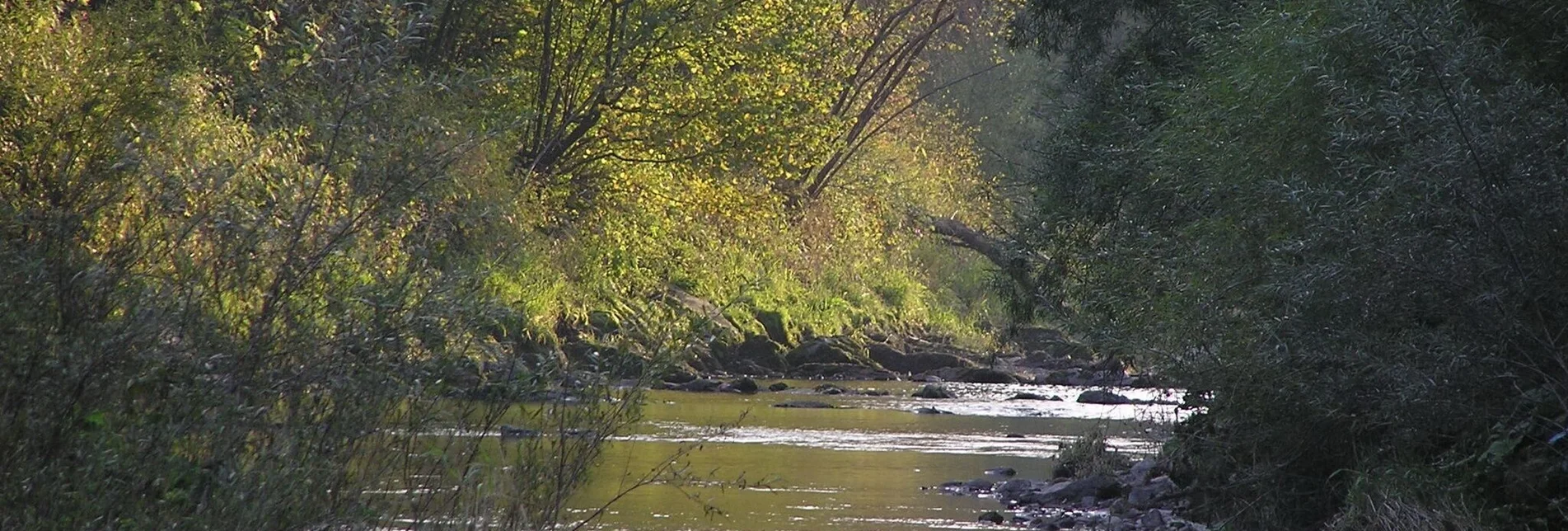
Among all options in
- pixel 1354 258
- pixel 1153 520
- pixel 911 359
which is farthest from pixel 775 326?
pixel 1354 258

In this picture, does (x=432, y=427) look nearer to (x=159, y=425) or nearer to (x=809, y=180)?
(x=159, y=425)

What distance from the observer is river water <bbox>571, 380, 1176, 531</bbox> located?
13.4 m

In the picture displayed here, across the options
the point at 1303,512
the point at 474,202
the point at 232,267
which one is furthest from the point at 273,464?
the point at 1303,512

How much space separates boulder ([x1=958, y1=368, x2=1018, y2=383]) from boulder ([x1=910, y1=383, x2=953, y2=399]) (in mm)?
4131

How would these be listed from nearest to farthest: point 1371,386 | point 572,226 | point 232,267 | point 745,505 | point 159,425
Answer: point 159,425 → point 232,267 → point 1371,386 → point 745,505 → point 572,226

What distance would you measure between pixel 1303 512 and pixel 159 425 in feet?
25.6

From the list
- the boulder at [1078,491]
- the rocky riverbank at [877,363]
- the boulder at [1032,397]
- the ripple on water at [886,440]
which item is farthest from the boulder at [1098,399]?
the boulder at [1078,491]

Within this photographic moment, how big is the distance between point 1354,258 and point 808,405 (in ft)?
52.6

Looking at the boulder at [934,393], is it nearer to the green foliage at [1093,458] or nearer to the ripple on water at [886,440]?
the ripple on water at [886,440]

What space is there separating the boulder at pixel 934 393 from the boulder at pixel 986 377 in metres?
4.13

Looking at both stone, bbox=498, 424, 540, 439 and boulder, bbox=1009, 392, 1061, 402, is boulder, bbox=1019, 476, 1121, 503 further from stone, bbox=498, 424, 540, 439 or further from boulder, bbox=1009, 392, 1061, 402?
boulder, bbox=1009, 392, 1061, 402

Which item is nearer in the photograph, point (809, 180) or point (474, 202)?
point (474, 202)

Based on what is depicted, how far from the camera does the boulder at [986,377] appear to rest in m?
33.0

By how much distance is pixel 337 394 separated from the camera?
23.8ft
